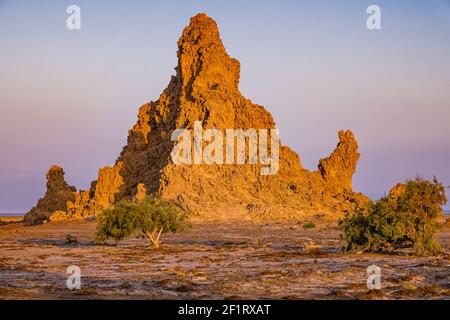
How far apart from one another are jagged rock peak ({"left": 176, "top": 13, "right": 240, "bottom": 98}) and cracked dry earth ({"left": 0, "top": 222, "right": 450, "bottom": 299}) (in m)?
39.3

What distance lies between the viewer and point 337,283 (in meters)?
18.3

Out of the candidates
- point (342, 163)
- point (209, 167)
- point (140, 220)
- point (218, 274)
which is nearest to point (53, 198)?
point (209, 167)

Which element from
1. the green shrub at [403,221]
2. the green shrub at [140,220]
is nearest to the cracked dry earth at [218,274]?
the green shrub at [403,221]

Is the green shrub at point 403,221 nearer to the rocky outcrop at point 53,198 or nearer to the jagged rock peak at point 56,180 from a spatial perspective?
the rocky outcrop at point 53,198

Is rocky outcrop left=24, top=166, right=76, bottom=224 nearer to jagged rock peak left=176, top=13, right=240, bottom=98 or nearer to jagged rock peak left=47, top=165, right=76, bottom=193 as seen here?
jagged rock peak left=47, top=165, right=76, bottom=193

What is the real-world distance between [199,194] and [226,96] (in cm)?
1107

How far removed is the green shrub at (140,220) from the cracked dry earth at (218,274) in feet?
4.56

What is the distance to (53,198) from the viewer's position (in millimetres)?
76250

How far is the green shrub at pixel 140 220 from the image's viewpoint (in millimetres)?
33500

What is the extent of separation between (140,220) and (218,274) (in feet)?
43.9

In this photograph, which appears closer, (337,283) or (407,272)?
(337,283)

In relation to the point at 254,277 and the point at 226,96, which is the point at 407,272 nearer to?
the point at 254,277

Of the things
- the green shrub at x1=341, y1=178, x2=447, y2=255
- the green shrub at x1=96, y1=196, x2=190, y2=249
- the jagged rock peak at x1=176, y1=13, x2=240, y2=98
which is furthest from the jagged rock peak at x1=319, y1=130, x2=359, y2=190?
the green shrub at x1=341, y1=178, x2=447, y2=255
